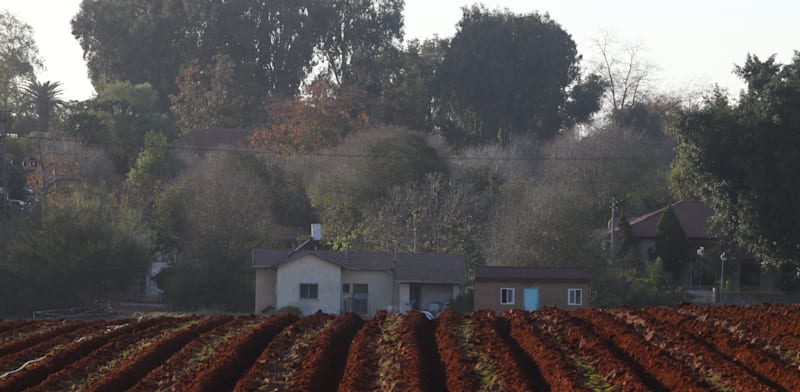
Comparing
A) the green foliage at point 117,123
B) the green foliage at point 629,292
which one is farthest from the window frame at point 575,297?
the green foliage at point 117,123

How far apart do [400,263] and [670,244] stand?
40.6ft

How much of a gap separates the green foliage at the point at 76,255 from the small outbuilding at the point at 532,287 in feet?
48.1

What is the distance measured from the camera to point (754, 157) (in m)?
41.6

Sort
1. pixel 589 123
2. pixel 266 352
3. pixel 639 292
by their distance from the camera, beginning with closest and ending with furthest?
pixel 266 352
pixel 639 292
pixel 589 123

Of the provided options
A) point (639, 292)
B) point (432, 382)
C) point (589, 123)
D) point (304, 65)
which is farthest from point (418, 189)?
point (432, 382)

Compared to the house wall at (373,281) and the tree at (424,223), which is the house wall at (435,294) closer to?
the house wall at (373,281)

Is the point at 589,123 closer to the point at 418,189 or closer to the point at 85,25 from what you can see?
the point at 418,189

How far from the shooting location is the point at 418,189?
179ft

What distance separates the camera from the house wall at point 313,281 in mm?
44500

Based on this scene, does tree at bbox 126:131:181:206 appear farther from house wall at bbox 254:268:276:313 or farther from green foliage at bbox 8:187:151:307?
house wall at bbox 254:268:276:313

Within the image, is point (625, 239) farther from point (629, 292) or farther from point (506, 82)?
point (506, 82)

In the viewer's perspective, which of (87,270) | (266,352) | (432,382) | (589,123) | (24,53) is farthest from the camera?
(24,53)

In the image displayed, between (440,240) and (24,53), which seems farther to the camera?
(24,53)

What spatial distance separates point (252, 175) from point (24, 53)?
3232 cm
